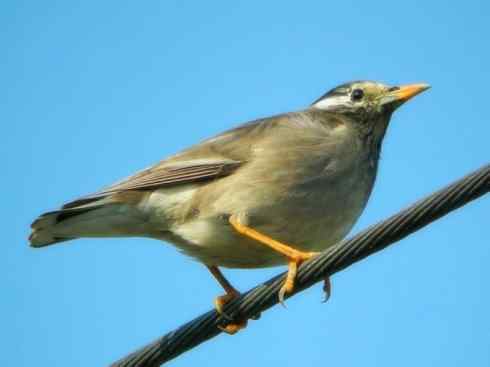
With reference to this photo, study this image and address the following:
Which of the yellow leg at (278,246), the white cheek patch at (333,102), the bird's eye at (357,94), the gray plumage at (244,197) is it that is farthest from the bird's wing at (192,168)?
the bird's eye at (357,94)

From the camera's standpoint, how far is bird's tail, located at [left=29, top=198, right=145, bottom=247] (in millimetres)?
7914

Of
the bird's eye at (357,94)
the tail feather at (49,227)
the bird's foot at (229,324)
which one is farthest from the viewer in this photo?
the bird's eye at (357,94)

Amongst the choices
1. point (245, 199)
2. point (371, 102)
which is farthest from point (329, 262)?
point (371, 102)

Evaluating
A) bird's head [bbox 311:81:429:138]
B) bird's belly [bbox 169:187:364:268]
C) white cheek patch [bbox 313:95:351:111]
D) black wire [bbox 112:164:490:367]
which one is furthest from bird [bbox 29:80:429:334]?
black wire [bbox 112:164:490:367]

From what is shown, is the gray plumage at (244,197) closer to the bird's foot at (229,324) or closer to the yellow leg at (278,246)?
the yellow leg at (278,246)

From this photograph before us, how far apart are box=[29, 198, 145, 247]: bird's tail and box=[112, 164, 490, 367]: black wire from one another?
1799 millimetres

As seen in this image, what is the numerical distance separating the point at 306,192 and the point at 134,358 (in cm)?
247

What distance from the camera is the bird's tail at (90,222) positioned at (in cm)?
791

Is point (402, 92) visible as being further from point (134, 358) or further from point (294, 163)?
point (134, 358)

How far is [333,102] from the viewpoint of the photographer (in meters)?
9.12

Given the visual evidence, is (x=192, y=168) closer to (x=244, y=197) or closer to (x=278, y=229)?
(x=244, y=197)

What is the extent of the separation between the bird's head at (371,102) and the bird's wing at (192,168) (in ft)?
4.06

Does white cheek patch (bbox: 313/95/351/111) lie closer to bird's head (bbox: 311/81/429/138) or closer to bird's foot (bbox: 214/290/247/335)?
bird's head (bbox: 311/81/429/138)

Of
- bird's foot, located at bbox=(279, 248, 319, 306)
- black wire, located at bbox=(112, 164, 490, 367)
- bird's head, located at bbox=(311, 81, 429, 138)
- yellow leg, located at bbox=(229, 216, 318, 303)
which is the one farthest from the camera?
bird's head, located at bbox=(311, 81, 429, 138)
